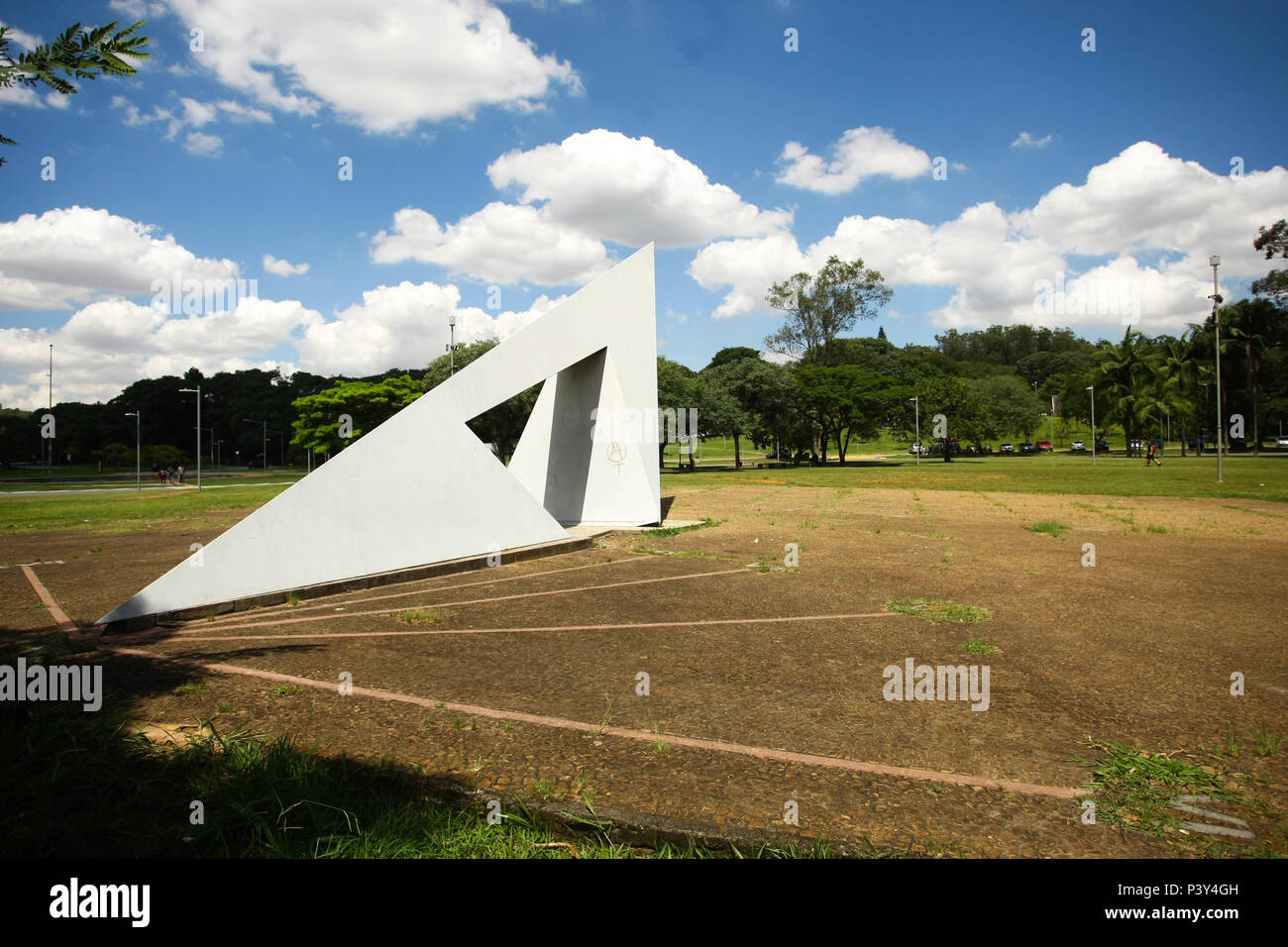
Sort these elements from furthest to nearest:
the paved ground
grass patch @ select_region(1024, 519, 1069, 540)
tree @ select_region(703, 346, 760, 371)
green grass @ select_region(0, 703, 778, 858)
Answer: tree @ select_region(703, 346, 760, 371) → grass patch @ select_region(1024, 519, 1069, 540) → the paved ground → green grass @ select_region(0, 703, 778, 858)

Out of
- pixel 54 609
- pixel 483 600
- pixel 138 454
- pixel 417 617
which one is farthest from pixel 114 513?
pixel 138 454

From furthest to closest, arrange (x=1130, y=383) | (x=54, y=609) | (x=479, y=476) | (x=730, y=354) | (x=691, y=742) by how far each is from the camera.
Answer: (x=730, y=354), (x=1130, y=383), (x=479, y=476), (x=54, y=609), (x=691, y=742)

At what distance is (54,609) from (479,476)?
565 centimetres

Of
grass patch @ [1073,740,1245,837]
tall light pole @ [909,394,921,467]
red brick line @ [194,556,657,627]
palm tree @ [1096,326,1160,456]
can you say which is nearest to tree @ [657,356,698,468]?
tall light pole @ [909,394,921,467]

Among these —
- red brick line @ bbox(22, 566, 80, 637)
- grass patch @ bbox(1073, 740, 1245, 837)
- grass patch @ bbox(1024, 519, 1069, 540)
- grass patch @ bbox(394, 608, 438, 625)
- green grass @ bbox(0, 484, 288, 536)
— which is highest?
green grass @ bbox(0, 484, 288, 536)

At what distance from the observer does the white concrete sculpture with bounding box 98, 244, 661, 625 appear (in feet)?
28.4

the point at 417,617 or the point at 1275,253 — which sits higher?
the point at 1275,253

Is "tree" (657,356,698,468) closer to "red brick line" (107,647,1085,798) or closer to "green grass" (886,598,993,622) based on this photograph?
"green grass" (886,598,993,622)

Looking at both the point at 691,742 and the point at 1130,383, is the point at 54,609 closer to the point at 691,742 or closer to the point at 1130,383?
the point at 691,742

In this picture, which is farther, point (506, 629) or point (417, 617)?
point (417, 617)

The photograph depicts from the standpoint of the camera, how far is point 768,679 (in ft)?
18.4

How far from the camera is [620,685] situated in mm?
5508

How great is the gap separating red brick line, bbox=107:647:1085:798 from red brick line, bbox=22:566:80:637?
2.51m

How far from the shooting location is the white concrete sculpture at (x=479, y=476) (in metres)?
8.66
